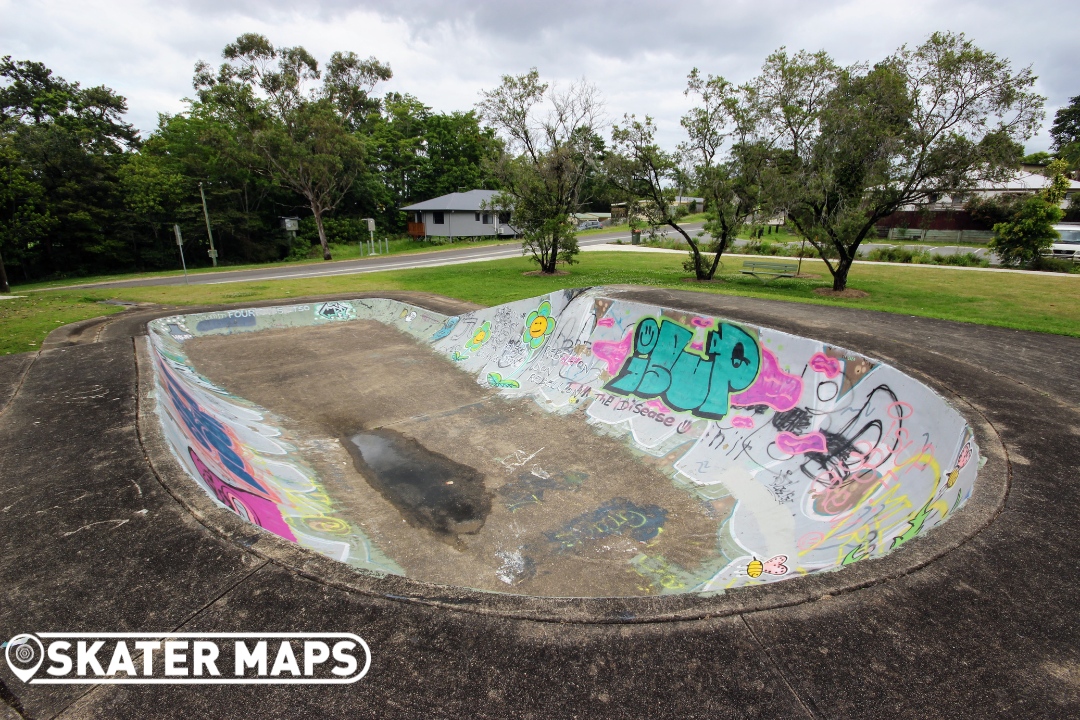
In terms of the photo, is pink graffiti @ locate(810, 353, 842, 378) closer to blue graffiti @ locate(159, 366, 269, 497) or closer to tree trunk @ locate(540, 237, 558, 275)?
blue graffiti @ locate(159, 366, 269, 497)

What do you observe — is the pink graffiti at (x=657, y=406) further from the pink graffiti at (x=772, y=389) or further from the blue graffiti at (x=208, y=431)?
the blue graffiti at (x=208, y=431)

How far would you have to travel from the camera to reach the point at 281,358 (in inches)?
505

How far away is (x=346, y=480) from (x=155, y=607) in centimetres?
427

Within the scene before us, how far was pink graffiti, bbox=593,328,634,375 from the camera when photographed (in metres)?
10.5

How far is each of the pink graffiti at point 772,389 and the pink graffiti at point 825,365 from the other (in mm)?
325

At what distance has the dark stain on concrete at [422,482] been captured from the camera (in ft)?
21.7

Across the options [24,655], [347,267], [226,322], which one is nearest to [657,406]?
[24,655]

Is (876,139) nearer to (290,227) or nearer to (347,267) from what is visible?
(347,267)

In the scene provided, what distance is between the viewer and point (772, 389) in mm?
8297

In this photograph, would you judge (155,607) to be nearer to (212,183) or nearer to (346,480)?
(346,480)

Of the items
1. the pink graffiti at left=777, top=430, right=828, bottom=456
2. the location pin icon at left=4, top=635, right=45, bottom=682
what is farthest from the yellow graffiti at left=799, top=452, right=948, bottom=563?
the location pin icon at left=4, top=635, right=45, bottom=682

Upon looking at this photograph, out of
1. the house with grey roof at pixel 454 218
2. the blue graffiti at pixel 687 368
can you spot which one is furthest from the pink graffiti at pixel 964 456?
the house with grey roof at pixel 454 218

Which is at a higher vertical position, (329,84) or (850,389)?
(329,84)

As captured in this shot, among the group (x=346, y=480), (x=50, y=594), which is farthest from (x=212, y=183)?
(x=50, y=594)
